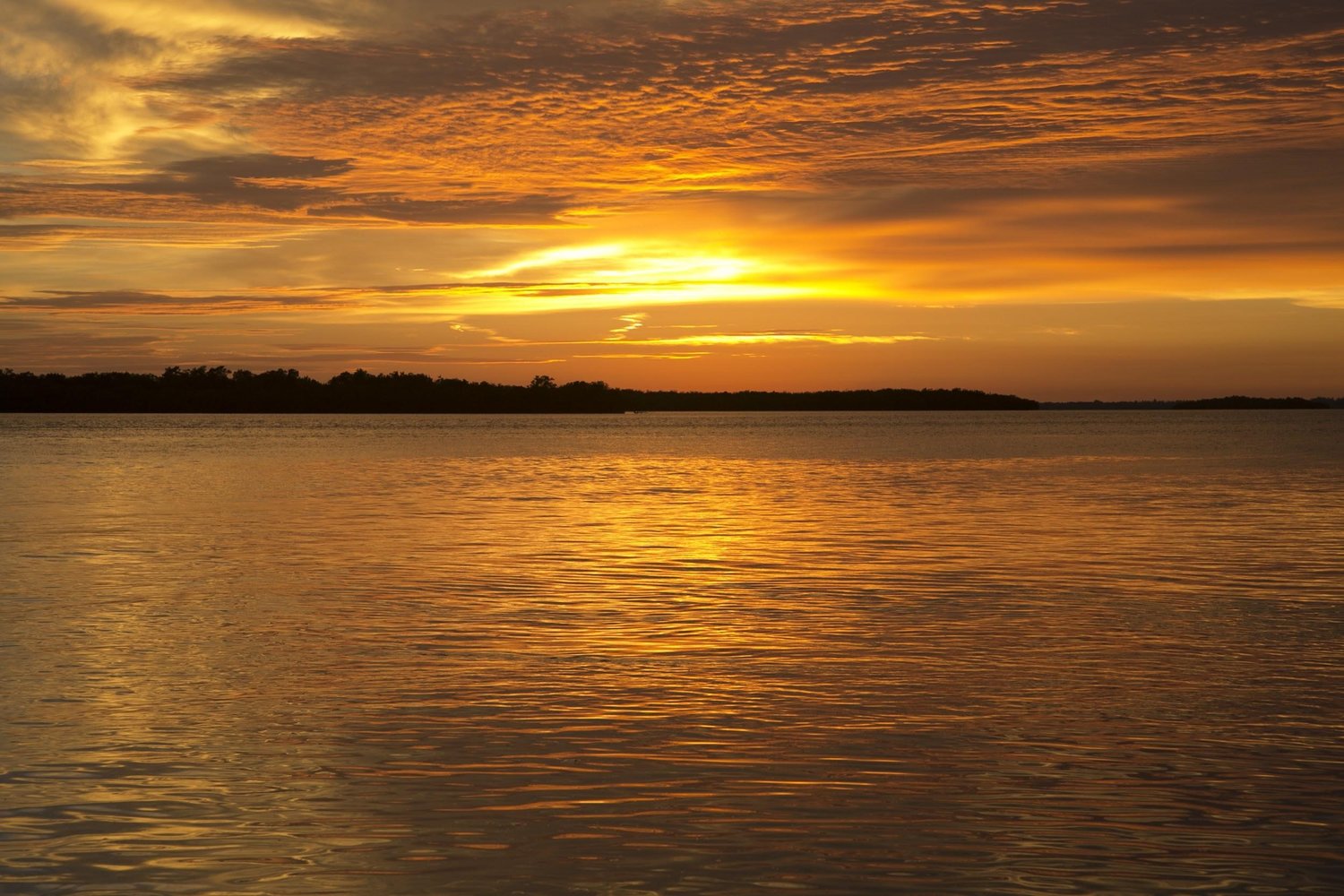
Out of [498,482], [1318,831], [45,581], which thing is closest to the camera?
[1318,831]

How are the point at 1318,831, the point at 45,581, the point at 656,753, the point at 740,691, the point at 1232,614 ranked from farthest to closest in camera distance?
1. the point at 45,581
2. the point at 1232,614
3. the point at 740,691
4. the point at 656,753
5. the point at 1318,831

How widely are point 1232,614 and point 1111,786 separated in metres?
10.7

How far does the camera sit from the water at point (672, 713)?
9.17 m

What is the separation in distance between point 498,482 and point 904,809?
166 feet

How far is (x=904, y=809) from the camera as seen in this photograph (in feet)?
33.4

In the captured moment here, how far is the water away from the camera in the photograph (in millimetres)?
9172

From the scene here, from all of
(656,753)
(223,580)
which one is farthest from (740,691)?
(223,580)

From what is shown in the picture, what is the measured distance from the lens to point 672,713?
528 inches

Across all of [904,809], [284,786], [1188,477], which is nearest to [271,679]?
[284,786]

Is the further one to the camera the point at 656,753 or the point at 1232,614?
the point at 1232,614

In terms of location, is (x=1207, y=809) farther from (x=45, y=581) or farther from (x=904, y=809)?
(x=45, y=581)

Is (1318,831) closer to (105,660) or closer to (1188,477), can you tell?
(105,660)

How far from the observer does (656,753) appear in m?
11.8

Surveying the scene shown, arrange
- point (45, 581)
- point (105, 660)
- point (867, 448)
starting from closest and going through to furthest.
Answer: point (105, 660)
point (45, 581)
point (867, 448)
